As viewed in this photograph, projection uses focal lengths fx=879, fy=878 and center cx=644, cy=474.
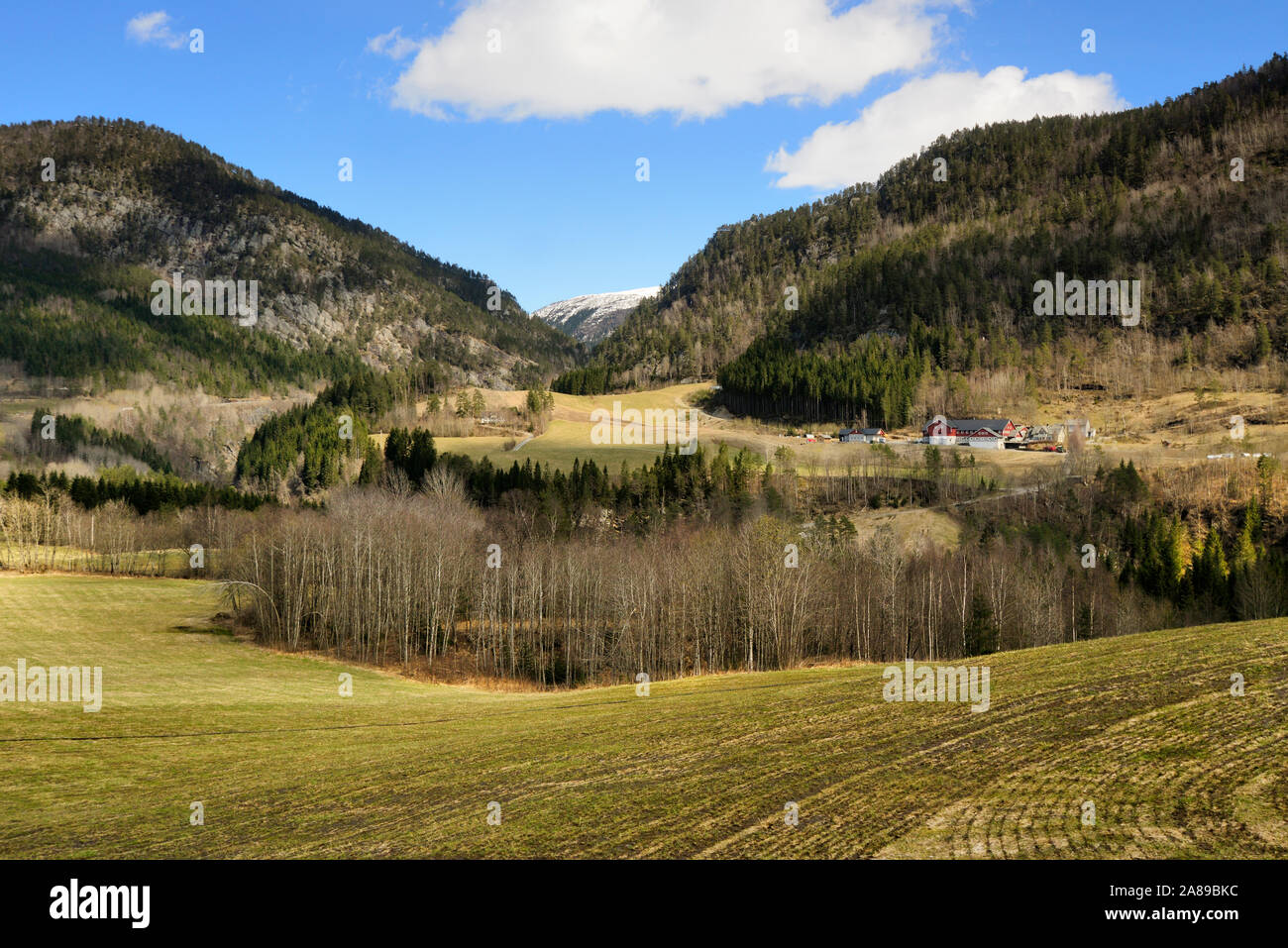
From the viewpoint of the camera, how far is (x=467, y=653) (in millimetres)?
82250

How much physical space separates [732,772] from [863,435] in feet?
561

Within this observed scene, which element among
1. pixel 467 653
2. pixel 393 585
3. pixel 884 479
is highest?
pixel 884 479

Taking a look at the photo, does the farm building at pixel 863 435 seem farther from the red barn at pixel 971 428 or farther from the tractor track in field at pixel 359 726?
the tractor track in field at pixel 359 726

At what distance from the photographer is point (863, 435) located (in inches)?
7397

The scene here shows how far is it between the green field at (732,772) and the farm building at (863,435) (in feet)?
483

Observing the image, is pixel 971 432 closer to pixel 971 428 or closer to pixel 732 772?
pixel 971 428

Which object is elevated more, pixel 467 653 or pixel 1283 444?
pixel 1283 444

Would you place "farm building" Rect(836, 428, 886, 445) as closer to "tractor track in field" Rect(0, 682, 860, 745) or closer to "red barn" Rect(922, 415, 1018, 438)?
"red barn" Rect(922, 415, 1018, 438)

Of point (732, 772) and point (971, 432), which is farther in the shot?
point (971, 432)

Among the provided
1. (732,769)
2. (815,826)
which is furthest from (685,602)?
(815,826)

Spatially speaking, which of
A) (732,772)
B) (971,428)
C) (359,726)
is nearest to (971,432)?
(971,428)

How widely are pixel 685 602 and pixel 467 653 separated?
21.0m
